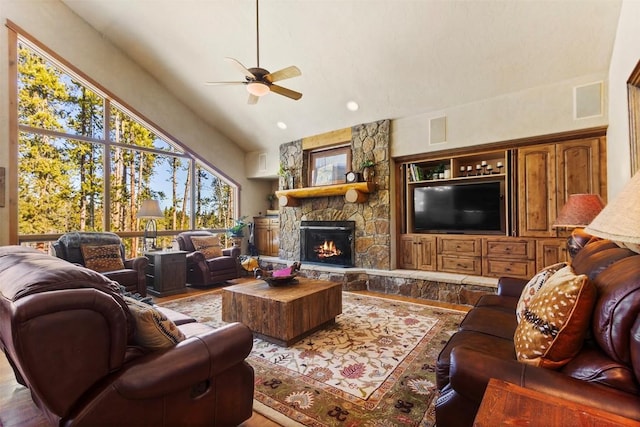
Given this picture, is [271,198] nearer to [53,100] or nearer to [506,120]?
[53,100]

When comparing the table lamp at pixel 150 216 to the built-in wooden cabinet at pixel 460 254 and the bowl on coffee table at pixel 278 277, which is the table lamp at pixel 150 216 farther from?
the built-in wooden cabinet at pixel 460 254

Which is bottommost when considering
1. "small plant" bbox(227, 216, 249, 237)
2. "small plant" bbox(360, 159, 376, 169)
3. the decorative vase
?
"small plant" bbox(227, 216, 249, 237)

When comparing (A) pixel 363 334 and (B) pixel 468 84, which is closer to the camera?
(A) pixel 363 334

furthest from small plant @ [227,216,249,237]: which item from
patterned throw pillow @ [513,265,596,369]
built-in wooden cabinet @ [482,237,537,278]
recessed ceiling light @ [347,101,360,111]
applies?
patterned throw pillow @ [513,265,596,369]

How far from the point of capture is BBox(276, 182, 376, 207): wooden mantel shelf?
503 centimetres

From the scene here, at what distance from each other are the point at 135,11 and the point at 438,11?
4.11 meters

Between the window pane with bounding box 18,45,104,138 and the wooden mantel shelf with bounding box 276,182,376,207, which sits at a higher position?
the window pane with bounding box 18,45,104,138

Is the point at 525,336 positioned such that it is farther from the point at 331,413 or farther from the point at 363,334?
the point at 363,334

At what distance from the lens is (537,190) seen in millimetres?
3955

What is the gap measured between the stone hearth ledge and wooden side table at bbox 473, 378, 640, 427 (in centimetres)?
335

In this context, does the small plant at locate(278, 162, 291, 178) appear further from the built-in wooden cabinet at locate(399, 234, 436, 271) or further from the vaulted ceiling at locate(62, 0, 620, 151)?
the built-in wooden cabinet at locate(399, 234, 436, 271)

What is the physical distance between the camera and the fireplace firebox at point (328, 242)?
5.35m

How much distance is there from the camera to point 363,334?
2.96m

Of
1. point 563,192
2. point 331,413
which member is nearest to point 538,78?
point 563,192
